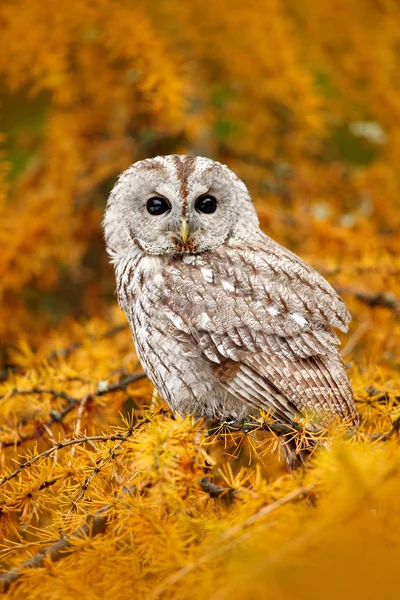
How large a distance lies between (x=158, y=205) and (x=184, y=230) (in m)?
0.19

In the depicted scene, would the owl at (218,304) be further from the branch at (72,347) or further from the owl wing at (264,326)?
the branch at (72,347)

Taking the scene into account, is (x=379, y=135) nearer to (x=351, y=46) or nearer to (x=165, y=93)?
(x=351, y=46)

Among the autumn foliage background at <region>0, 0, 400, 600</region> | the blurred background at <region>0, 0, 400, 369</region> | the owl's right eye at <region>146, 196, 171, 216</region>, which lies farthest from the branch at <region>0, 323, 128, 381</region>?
the owl's right eye at <region>146, 196, 171, 216</region>

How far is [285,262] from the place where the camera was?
225 cm

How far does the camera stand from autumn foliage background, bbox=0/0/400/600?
115 cm

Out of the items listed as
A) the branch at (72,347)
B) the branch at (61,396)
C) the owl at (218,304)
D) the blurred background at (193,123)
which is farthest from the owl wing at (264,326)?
the branch at (72,347)

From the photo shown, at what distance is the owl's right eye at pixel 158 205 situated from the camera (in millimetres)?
2326

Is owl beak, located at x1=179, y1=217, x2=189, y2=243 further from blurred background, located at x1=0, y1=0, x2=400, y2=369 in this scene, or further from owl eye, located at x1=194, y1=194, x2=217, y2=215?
blurred background, located at x1=0, y1=0, x2=400, y2=369

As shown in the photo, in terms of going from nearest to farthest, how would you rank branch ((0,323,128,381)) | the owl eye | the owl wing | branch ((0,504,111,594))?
branch ((0,504,111,594))
the owl wing
the owl eye
branch ((0,323,128,381))

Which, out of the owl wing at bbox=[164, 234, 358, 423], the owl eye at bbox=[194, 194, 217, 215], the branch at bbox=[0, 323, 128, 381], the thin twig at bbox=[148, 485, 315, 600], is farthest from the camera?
the branch at bbox=[0, 323, 128, 381]

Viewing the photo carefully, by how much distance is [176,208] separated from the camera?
2260mm

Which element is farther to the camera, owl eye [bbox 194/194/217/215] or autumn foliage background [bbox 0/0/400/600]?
owl eye [bbox 194/194/217/215]

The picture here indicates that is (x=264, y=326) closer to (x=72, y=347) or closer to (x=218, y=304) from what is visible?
(x=218, y=304)

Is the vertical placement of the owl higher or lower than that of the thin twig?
higher
